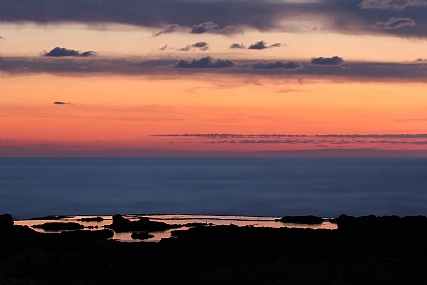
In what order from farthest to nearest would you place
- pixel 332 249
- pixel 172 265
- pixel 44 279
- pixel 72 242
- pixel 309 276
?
1. pixel 72 242
2. pixel 332 249
3. pixel 172 265
4. pixel 44 279
5. pixel 309 276

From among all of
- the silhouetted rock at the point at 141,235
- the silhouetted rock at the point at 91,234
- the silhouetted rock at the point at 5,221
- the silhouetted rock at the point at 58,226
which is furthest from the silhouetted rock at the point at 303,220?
the silhouetted rock at the point at 5,221

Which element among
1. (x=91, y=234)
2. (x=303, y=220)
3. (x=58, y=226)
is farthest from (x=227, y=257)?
(x=303, y=220)

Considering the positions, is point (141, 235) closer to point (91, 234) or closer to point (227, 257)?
point (91, 234)

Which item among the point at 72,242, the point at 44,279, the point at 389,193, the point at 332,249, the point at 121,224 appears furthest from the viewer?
the point at 389,193

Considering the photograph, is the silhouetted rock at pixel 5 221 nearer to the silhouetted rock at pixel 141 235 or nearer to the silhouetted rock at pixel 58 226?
the silhouetted rock at pixel 58 226

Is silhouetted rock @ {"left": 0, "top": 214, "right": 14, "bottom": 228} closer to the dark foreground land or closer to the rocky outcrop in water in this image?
the dark foreground land

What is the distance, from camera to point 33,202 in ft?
380

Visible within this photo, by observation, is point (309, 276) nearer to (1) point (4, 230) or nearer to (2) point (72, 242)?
(2) point (72, 242)

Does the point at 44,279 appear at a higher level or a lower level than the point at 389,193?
lower

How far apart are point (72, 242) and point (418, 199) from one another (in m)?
88.8

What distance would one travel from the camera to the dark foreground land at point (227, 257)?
32.3 m

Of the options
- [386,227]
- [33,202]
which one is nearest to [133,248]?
[386,227]

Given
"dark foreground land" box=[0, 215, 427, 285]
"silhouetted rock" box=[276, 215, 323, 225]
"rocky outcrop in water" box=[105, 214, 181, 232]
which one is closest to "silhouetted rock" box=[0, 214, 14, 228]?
"dark foreground land" box=[0, 215, 427, 285]

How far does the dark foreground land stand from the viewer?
106ft
